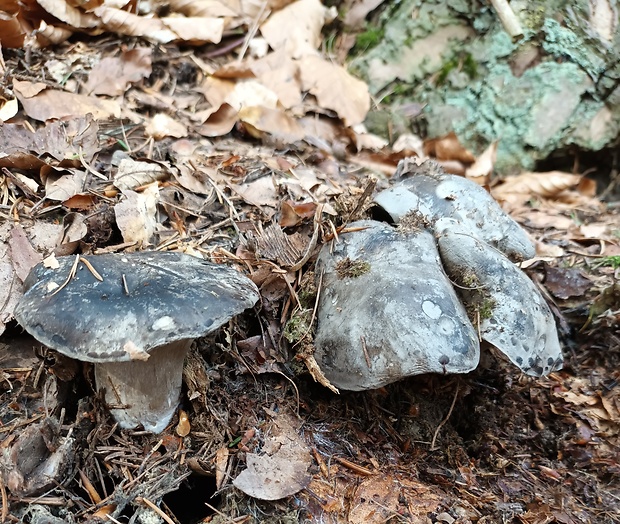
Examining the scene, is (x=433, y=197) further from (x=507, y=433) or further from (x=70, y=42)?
(x=70, y=42)

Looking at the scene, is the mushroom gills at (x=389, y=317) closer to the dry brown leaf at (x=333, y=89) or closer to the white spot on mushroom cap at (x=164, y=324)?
the white spot on mushroom cap at (x=164, y=324)

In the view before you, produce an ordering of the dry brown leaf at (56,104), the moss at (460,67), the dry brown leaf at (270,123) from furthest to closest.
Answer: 1. the moss at (460,67)
2. the dry brown leaf at (270,123)
3. the dry brown leaf at (56,104)

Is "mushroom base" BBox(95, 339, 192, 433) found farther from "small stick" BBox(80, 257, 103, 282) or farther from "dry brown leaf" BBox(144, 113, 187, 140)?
Answer: "dry brown leaf" BBox(144, 113, 187, 140)

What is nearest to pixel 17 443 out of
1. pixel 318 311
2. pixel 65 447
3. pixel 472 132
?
pixel 65 447

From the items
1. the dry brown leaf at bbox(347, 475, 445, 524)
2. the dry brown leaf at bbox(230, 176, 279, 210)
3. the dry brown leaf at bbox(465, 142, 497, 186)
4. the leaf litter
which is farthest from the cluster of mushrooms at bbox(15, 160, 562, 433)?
the dry brown leaf at bbox(465, 142, 497, 186)

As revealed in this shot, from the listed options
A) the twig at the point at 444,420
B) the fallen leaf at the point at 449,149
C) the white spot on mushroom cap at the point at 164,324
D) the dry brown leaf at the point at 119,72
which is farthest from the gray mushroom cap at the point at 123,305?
the fallen leaf at the point at 449,149
